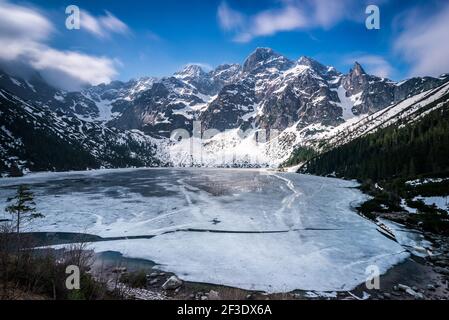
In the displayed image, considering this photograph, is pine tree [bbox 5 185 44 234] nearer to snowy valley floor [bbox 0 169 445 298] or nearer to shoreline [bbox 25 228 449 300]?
snowy valley floor [bbox 0 169 445 298]

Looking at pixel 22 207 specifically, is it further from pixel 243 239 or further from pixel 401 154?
pixel 401 154

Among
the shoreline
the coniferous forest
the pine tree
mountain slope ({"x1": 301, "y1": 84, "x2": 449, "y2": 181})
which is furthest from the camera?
mountain slope ({"x1": 301, "y1": 84, "x2": 449, "y2": 181})

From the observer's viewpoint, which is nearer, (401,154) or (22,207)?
(22,207)

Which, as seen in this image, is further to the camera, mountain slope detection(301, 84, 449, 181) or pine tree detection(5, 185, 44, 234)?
mountain slope detection(301, 84, 449, 181)

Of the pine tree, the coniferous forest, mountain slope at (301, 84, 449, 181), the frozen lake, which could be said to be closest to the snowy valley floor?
the frozen lake

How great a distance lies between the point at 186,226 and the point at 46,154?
15559 centimetres

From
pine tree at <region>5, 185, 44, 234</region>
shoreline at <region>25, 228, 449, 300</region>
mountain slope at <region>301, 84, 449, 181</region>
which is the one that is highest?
mountain slope at <region>301, 84, 449, 181</region>

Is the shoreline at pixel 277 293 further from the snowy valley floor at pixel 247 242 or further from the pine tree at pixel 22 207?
the pine tree at pixel 22 207

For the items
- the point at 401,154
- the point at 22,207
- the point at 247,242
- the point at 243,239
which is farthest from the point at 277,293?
the point at 401,154

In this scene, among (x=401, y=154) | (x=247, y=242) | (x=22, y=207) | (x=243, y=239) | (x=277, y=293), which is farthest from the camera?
(x=401, y=154)

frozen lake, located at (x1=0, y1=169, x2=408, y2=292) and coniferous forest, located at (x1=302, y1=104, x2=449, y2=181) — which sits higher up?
coniferous forest, located at (x1=302, y1=104, x2=449, y2=181)

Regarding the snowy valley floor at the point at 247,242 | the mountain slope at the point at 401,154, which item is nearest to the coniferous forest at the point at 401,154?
the mountain slope at the point at 401,154

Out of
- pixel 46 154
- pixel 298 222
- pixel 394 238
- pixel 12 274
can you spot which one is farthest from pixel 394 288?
pixel 46 154

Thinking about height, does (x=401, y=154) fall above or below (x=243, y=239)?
above
